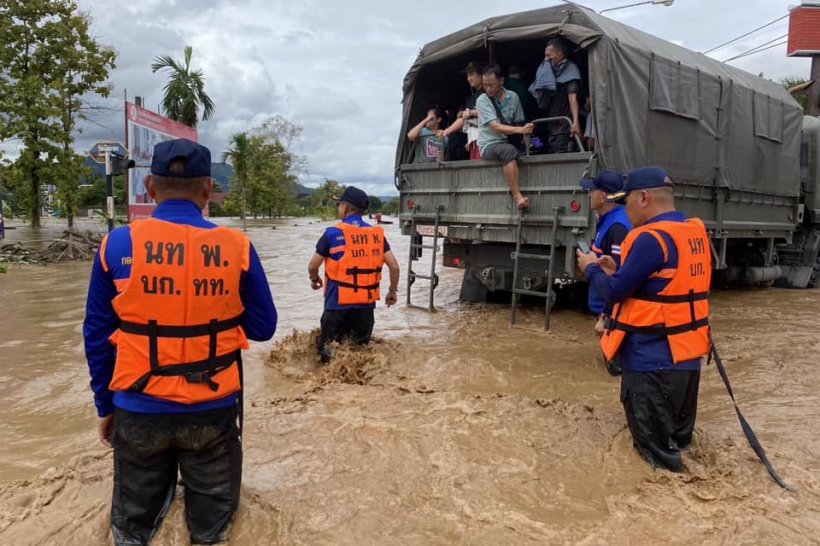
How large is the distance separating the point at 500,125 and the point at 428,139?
68.0 inches

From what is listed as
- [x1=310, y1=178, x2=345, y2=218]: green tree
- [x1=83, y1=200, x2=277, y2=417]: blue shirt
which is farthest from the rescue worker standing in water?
[x1=310, y1=178, x2=345, y2=218]: green tree

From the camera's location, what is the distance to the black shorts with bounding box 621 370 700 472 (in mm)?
3203

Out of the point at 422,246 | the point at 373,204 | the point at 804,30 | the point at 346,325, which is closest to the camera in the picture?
the point at 346,325

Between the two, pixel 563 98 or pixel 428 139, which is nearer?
pixel 563 98

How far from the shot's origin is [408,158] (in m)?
8.38

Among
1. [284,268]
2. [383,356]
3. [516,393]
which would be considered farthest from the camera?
[284,268]

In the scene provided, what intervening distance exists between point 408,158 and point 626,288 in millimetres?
5624

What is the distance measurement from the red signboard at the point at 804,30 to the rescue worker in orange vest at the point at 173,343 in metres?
18.5

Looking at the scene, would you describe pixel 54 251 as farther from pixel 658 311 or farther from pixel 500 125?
pixel 658 311

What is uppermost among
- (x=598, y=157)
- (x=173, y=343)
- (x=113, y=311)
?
(x=598, y=157)

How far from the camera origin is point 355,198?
5.28 m

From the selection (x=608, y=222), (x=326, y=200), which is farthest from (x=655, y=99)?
(x=326, y=200)

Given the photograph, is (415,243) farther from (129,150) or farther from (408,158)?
(129,150)

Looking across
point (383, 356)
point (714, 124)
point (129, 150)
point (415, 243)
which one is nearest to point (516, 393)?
point (383, 356)
